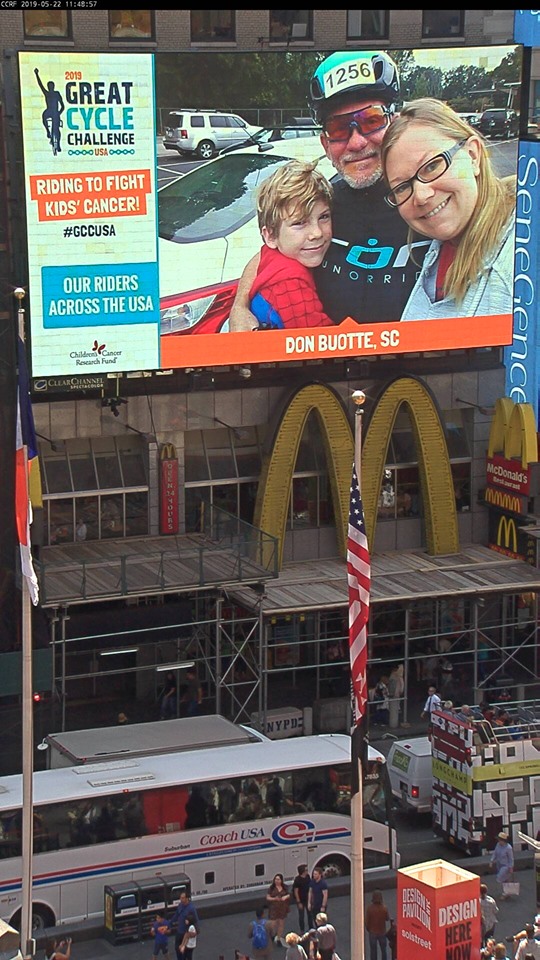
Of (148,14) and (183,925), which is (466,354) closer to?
(148,14)

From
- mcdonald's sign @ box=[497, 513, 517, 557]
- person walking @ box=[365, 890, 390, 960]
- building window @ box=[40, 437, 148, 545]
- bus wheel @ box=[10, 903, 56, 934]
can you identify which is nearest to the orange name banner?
building window @ box=[40, 437, 148, 545]

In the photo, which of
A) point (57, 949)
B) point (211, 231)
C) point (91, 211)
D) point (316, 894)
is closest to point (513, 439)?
point (211, 231)

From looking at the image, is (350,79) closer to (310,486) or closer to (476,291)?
(476,291)

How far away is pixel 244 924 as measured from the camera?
3191 centimetres

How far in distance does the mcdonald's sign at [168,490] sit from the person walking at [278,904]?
1477 cm

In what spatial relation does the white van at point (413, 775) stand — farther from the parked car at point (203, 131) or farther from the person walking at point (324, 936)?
the parked car at point (203, 131)

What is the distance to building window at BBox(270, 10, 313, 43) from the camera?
44.2 m

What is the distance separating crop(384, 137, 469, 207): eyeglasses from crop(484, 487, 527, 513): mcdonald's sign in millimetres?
8515

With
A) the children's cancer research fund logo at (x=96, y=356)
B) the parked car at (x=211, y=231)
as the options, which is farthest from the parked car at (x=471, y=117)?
the children's cancer research fund logo at (x=96, y=356)

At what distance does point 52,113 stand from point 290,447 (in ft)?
35.9

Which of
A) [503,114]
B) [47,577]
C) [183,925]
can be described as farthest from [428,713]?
[503,114]

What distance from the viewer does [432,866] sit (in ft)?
87.5

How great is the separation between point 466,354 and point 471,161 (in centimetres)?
550

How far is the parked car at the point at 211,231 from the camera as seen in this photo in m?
41.6
